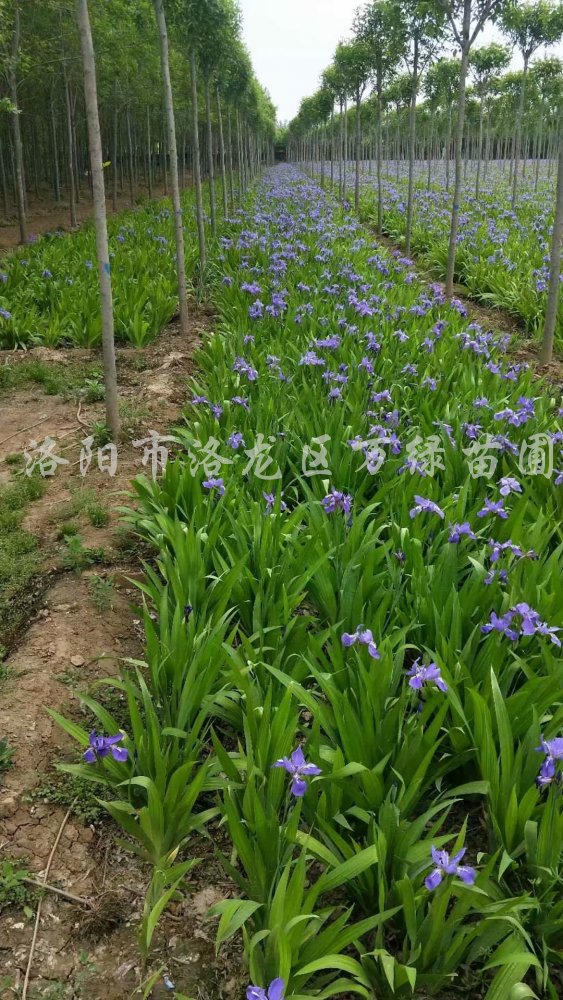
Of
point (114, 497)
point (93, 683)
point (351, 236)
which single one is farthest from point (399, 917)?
point (351, 236)

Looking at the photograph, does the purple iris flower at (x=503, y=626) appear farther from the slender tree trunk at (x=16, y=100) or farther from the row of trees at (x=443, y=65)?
the slender tree trunk at (x=16, y=100)

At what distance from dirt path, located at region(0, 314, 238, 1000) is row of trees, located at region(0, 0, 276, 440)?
4.39 ft

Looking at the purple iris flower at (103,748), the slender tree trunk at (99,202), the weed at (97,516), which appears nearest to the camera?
the purple iris flower at (103,748)

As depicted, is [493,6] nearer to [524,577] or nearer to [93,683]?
[524,577]

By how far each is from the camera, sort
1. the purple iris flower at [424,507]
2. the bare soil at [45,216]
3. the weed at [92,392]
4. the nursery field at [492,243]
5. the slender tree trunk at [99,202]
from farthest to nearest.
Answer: the bare soil at [45,216], the nursery field at [492,243], the weed at [92,392], the slender tree trunk at [99,202], the purple iris flower at [424,507]

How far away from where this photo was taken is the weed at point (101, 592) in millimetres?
2785

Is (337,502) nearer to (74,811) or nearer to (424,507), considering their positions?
(424,507)

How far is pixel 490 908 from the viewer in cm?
146

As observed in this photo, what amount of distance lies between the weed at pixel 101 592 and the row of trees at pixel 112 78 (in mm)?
1567

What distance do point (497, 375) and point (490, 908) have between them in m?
3.50

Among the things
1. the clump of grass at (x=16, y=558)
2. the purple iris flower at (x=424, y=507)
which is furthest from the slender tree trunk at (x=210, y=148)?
the purple iris flower at (x=424, y=507)

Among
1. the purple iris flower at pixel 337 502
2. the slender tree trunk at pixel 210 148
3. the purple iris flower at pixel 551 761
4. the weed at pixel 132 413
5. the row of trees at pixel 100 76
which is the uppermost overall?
the row of trees at pixel 100 76

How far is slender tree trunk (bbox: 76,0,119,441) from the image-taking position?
3623 mm

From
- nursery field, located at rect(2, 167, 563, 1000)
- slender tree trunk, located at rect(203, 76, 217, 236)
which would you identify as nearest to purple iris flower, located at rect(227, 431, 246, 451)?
nursery field, located at rect(2, 167, 563, 1000)
